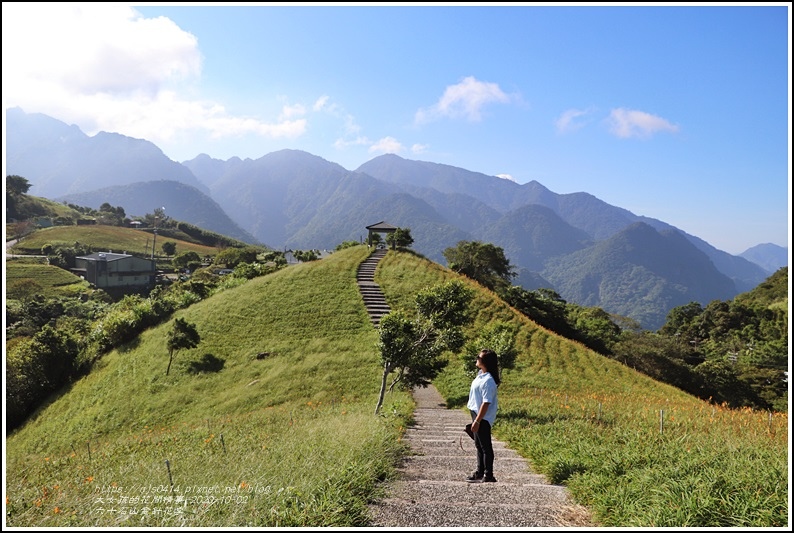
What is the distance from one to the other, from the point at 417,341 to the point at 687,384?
140 feet

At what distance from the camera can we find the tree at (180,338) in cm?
2506

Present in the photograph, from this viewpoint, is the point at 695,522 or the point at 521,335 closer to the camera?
the point at 695,522

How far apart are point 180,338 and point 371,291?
13.5 metres

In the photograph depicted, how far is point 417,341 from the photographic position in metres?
14.0

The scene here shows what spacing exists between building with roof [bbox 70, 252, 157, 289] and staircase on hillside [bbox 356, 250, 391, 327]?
55052 millimetres

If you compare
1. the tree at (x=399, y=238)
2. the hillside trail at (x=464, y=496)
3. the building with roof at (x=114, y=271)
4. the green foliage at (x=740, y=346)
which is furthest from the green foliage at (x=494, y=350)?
the building with roof at (x=114, y=271)

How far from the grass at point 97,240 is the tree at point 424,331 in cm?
9730

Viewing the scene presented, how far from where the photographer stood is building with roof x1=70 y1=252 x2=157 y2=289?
70.8 m

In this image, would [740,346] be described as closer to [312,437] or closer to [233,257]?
[312,437]

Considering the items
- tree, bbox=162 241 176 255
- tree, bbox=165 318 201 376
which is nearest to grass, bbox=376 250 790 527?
tree, bbox=165 318 201 376

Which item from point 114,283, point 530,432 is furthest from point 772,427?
point 114,283

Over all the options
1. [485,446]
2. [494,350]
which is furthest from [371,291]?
[485,446]

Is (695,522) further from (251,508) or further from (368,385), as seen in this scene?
(368,385)

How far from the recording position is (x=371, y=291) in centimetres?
3294
